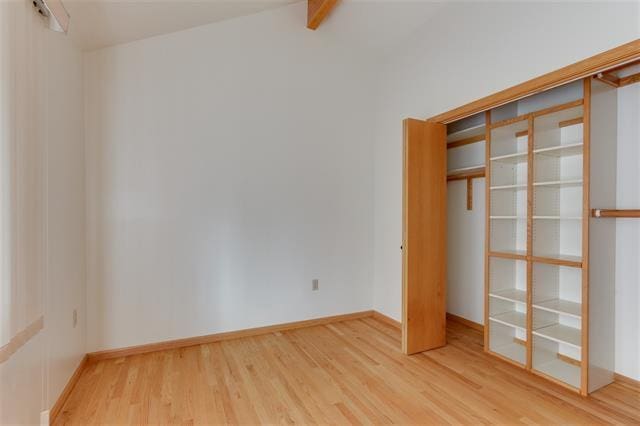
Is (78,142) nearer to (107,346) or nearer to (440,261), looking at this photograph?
(107,346)

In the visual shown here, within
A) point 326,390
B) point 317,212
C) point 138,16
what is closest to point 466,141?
point 317,212

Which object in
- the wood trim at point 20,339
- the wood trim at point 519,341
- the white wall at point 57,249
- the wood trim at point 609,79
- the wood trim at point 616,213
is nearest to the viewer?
the wood trim at point 20,339

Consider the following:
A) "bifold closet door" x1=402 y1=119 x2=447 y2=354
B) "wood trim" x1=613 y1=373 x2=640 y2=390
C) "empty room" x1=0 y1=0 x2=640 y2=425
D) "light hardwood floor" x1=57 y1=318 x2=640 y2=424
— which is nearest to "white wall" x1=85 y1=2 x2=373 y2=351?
"empty room" x1=0 y1=0 x2=640 y2=425

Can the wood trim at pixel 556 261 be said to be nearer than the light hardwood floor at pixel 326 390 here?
No

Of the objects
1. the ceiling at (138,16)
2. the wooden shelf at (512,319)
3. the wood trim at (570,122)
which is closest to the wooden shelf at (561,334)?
the wooden shelf at (512,319)

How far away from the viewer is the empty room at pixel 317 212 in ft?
6.42

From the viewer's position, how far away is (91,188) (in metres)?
2.68

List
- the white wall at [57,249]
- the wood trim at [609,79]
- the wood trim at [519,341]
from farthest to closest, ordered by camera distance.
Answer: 1. the wood trim at [519,341]
2. the wood trim at [609,79]
3. the white wall at [57,249]

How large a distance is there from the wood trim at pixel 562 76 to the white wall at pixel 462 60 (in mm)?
46

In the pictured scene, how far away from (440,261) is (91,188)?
304 cm

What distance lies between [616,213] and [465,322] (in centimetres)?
186

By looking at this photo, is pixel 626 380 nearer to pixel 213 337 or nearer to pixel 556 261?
pixel 556 261

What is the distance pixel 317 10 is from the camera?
9.84 ft

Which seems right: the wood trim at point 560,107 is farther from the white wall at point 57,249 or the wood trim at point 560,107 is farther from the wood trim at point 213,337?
the white wall at point 57,249
